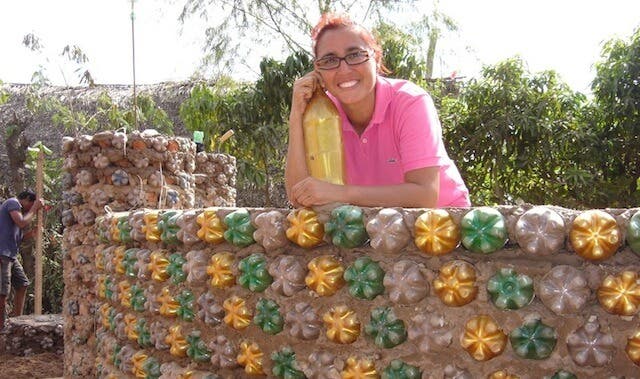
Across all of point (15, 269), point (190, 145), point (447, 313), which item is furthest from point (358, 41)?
point (15, 269)

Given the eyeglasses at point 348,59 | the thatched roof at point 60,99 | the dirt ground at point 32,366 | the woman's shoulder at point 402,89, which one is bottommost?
the dirt ground at point 32,366

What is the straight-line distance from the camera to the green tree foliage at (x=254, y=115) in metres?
8.02

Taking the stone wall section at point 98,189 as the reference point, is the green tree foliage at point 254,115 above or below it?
above

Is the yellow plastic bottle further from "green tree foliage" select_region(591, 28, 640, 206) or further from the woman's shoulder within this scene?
"green tree foliage" select_region(591, 28, 640, 206)

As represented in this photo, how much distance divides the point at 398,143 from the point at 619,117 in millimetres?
6007

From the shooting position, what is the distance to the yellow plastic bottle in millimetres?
2332

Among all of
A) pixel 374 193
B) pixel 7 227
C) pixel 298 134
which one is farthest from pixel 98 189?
pixel 7 227

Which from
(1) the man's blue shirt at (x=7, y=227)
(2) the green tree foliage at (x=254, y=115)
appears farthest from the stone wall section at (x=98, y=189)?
(2) the green tree foliage at (x=254, y=115)

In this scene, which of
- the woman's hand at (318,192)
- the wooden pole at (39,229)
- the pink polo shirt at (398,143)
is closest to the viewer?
the woman's hand at (318,192)

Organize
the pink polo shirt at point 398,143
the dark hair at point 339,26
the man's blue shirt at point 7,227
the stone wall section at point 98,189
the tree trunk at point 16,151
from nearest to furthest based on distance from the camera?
the pink polo shirt at point 398,143, the dark hair at point 339,26, the stone wall section at point 98,189, the man's blue shirt at point 7,227, the tree trunk at point 16,151

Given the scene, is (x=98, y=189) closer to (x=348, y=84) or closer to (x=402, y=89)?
(x=348, y=84)

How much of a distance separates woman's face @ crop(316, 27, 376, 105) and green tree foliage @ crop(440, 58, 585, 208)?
5.70 metres

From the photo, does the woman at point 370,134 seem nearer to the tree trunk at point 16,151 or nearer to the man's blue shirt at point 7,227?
the man's blue shirt at point 7,227

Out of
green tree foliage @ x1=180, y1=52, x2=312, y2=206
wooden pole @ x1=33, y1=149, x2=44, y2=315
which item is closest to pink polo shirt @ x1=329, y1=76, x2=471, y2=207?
wooden pole @ x1=33, y1=149, x2=44, y2=315
